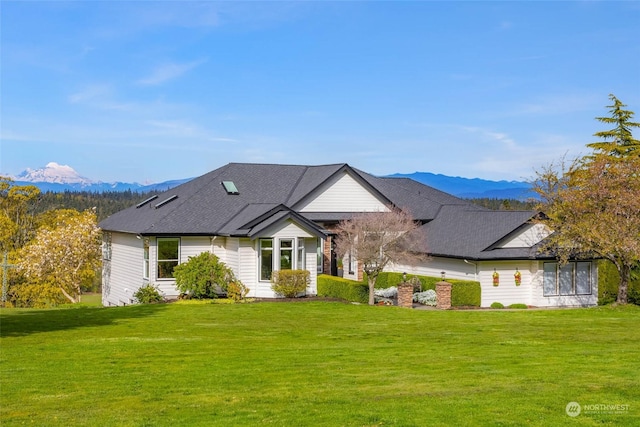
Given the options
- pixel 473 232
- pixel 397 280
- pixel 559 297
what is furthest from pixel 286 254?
pixel 559 297

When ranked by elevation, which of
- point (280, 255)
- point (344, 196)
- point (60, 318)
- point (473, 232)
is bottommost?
point (60, 318)

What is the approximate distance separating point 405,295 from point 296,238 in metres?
5.81

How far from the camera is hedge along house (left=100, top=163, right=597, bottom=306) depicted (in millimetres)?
32250

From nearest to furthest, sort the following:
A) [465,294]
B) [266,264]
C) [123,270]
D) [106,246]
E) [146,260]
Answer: [465,294] < [266,264] < [146,260] < [123,270] < [106,246]

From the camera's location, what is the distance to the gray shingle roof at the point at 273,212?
108 ft

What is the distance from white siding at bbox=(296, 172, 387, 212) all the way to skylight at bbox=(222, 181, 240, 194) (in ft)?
12.7

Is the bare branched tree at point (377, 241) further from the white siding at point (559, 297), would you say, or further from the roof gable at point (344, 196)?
the white siding at point (559, 297)

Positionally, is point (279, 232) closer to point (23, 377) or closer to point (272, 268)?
point (272, 268)

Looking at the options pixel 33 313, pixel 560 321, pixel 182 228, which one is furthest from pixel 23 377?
pixel 182 228

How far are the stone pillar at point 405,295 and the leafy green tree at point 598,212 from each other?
6.58m

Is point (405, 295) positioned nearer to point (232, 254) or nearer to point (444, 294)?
point (444, 294)

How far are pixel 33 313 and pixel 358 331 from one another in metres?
12.6

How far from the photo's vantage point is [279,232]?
32.4m

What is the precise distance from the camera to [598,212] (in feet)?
98.5
